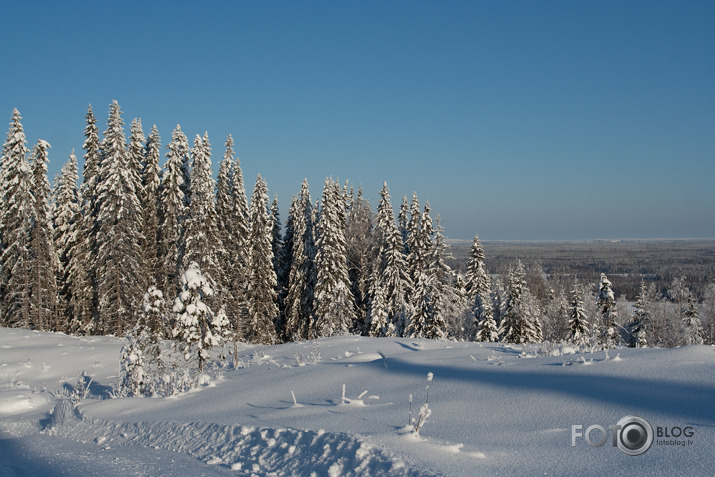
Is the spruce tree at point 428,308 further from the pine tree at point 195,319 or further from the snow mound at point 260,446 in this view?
the snow mound at point 260,446

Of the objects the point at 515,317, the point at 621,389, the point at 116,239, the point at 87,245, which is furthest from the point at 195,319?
the point at 515,317

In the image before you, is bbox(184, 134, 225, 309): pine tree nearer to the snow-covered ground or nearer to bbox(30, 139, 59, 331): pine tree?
bbox(30, 139, 59, 331): pine tree

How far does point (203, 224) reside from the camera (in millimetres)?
30438

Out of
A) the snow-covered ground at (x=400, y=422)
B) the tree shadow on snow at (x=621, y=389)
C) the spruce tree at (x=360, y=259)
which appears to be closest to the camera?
the snow-covered ground at (x=400, y=422)

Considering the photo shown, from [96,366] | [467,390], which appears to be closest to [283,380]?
[467,390]

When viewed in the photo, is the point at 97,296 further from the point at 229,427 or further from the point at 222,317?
the point at 229,427

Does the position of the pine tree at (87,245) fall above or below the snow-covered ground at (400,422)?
above

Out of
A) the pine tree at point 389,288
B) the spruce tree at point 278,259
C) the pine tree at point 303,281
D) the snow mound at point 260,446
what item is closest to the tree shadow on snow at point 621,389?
the snow mound at point 260,446

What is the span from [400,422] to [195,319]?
846 cm

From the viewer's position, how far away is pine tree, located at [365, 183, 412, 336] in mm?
34969

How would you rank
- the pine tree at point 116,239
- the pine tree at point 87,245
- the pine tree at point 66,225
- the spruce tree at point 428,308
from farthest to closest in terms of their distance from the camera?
the pine tree at point 66,225 < the pine tree at point 87,245 < the pine tree at point 116,239 < the spruce tree at point 428,308

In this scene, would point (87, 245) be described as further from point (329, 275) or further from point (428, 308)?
point (428, 308)

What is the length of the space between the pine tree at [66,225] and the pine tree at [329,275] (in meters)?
20.0

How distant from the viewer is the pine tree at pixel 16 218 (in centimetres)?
3042
